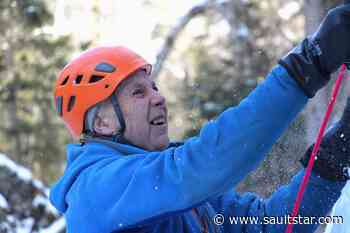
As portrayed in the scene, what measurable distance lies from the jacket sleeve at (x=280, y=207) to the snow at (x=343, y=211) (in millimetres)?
26

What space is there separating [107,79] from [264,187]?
110 cm

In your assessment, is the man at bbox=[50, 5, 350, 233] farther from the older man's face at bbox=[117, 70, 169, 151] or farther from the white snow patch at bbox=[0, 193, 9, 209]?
the white snow patch at bbox=[0, 193, 9, 209]

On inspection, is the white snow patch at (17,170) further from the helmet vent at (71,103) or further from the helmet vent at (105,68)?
the helmet vent at (105,68)

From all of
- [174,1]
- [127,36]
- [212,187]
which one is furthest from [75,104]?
[127,36]

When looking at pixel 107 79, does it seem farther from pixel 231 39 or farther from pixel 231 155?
pixel 231 39

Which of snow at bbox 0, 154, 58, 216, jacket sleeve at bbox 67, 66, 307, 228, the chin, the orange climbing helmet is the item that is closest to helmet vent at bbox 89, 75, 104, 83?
the orange climbing helmet

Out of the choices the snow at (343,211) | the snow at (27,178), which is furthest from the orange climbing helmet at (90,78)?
the snow at (27,178)

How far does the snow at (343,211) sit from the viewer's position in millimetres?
2543

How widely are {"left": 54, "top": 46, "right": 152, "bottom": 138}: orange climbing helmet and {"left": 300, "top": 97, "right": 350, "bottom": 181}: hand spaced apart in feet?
2.58

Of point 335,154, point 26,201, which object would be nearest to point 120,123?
point 335,154

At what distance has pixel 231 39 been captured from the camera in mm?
15781

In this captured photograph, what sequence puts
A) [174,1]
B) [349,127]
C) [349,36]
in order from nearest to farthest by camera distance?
[349,36] → [349,127] → [174,1]

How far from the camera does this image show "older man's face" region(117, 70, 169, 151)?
8.61 feet

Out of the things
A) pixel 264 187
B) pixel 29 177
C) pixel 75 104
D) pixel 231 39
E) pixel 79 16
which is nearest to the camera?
pixel 75 104
